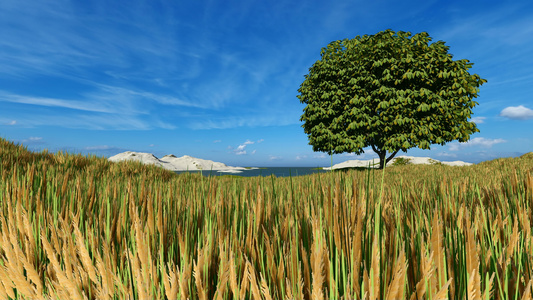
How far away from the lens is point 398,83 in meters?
18.5

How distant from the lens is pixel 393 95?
723 inches

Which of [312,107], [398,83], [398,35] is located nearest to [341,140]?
[312,107]

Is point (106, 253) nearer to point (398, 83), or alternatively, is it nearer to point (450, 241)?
point (450, 241)

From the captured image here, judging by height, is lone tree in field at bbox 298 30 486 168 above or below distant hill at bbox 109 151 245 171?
above

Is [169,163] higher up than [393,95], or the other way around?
[393,95]

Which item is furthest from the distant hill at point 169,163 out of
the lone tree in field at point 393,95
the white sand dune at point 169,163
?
the lone tree in field at point 393,95

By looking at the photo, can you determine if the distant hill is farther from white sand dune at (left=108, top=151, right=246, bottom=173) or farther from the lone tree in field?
the lone tree in field

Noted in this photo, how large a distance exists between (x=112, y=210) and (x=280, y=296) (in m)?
1.37

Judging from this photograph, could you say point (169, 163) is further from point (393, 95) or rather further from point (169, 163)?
point (393, 95)

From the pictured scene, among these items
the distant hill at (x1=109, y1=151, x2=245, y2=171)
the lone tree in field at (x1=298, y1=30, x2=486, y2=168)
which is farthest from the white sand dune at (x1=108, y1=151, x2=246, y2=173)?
the lone tree in field at (x1=298, y1=30, x2=486, y2=168)

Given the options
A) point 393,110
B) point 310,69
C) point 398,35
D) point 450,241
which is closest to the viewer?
point 450,241

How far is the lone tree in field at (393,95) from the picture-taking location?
18.2 metres

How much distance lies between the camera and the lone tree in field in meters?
18.2

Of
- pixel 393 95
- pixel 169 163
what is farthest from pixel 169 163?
pixel 393 95
